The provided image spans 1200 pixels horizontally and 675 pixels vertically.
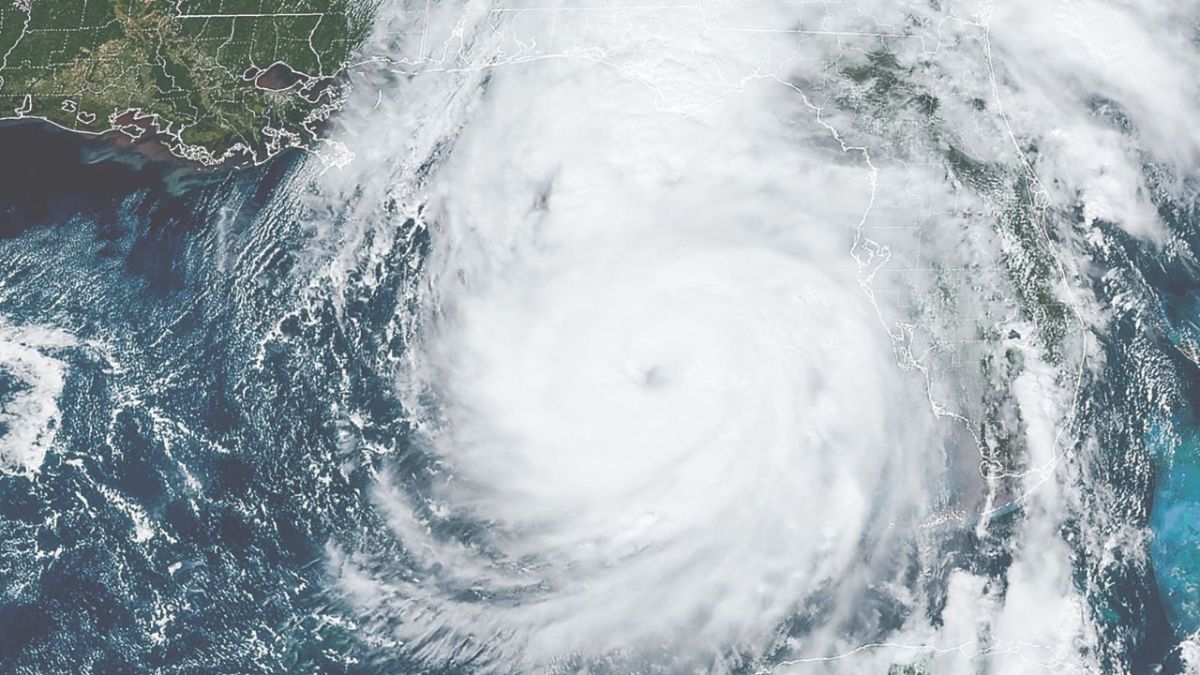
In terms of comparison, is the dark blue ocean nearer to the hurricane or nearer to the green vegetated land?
the hurricane

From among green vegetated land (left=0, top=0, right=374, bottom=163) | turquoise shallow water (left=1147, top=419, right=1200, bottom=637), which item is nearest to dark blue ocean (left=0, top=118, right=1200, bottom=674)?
turquoise shallow water (left=1147, top=419, right=1200, bottom=637)

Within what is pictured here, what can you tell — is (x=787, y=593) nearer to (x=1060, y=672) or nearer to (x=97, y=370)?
(x=1060, y=672)

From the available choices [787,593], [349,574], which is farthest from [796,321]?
[349,574]

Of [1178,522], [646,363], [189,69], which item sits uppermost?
[1178,522]

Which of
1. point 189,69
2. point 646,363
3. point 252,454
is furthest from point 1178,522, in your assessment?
point 189,69

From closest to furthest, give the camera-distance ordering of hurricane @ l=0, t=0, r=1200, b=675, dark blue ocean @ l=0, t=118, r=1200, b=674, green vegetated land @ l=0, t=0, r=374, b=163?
hurricane @ l=0, t=0, r=1200, b=675, dark blue ocean @ l=0, t=118, r=1200, b=674, green vegetated land @ l=0, t=0, r=374, b=163

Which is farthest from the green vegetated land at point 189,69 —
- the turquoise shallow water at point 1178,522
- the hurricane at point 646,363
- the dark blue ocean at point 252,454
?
the turquoise shallow water at point 1178,522

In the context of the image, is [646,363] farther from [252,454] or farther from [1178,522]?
[1178,522]

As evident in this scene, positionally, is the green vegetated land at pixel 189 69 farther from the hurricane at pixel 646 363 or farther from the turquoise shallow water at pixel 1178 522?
the turquoise shallow water at pixel 1178 522
